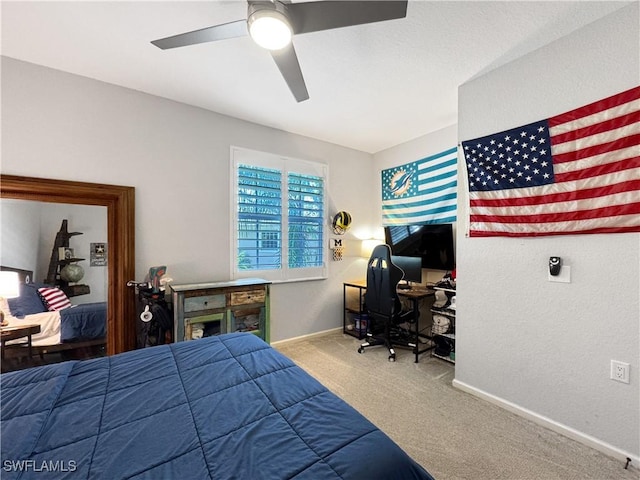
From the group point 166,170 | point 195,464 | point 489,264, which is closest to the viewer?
point 195,464

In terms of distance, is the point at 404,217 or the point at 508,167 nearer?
the point at 508,167

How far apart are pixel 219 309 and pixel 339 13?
252 cm

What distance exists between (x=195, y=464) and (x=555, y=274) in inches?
94.8

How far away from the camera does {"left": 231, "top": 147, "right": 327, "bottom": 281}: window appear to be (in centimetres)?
330

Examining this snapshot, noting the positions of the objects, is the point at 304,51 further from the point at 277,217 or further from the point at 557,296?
the point at 557,296

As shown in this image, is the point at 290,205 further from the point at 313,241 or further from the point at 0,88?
the point at 0,88

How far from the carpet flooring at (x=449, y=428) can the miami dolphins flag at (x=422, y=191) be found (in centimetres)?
183

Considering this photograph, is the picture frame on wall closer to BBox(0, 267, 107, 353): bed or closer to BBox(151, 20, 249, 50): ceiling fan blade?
BBox(0, 267, 107, 353): bed

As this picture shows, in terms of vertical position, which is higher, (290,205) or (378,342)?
(290,205)

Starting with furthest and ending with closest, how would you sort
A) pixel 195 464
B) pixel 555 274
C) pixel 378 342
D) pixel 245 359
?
pixel 378 342
pixel 555 274
pixel 245 359
pixel 195 464

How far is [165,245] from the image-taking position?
9.25ft

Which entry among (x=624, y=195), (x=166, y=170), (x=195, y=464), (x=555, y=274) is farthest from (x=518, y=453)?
(x=166, y=170)

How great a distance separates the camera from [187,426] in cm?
99

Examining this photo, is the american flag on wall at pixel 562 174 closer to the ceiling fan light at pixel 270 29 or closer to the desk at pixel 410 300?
the desk at pixel 410 300
